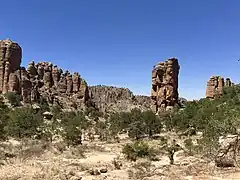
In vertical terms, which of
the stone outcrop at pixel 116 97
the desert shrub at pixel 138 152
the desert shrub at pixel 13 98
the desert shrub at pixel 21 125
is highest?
the stone outcrop at pixel 116 97

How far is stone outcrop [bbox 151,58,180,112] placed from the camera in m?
72.4

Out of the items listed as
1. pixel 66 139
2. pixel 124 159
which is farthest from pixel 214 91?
pixel 124 159

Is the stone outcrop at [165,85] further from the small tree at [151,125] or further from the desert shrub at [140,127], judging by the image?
the small tree at [151,125]

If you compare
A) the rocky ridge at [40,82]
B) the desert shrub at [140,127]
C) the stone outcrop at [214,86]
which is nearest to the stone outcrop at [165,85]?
the stone outcrop at [214,86]

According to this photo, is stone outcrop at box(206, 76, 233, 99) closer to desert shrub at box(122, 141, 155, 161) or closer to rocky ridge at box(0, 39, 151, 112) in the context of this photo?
rocky ridge at box(0, 39, 151, 112)

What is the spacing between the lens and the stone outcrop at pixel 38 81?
236 ft

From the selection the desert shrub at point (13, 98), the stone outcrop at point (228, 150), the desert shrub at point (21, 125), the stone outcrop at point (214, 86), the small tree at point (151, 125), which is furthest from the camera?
the stone outcrop at point (214, 86)

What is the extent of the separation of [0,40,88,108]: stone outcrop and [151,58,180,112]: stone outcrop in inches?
770

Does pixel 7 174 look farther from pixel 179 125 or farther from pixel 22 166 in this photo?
pixel 179 125

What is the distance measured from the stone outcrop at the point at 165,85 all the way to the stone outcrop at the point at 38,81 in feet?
64.1

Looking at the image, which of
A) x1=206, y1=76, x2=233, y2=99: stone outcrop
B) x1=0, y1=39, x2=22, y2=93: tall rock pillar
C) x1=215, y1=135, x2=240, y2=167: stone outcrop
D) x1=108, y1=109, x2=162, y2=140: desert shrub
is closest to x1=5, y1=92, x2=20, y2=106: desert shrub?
x1=0, y1=39, x2=22, y2=93: tall rock pillar

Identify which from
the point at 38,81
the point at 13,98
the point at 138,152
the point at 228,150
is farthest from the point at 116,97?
the point at 228,150

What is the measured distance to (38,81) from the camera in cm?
7950

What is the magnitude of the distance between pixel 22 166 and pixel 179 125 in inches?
1089
